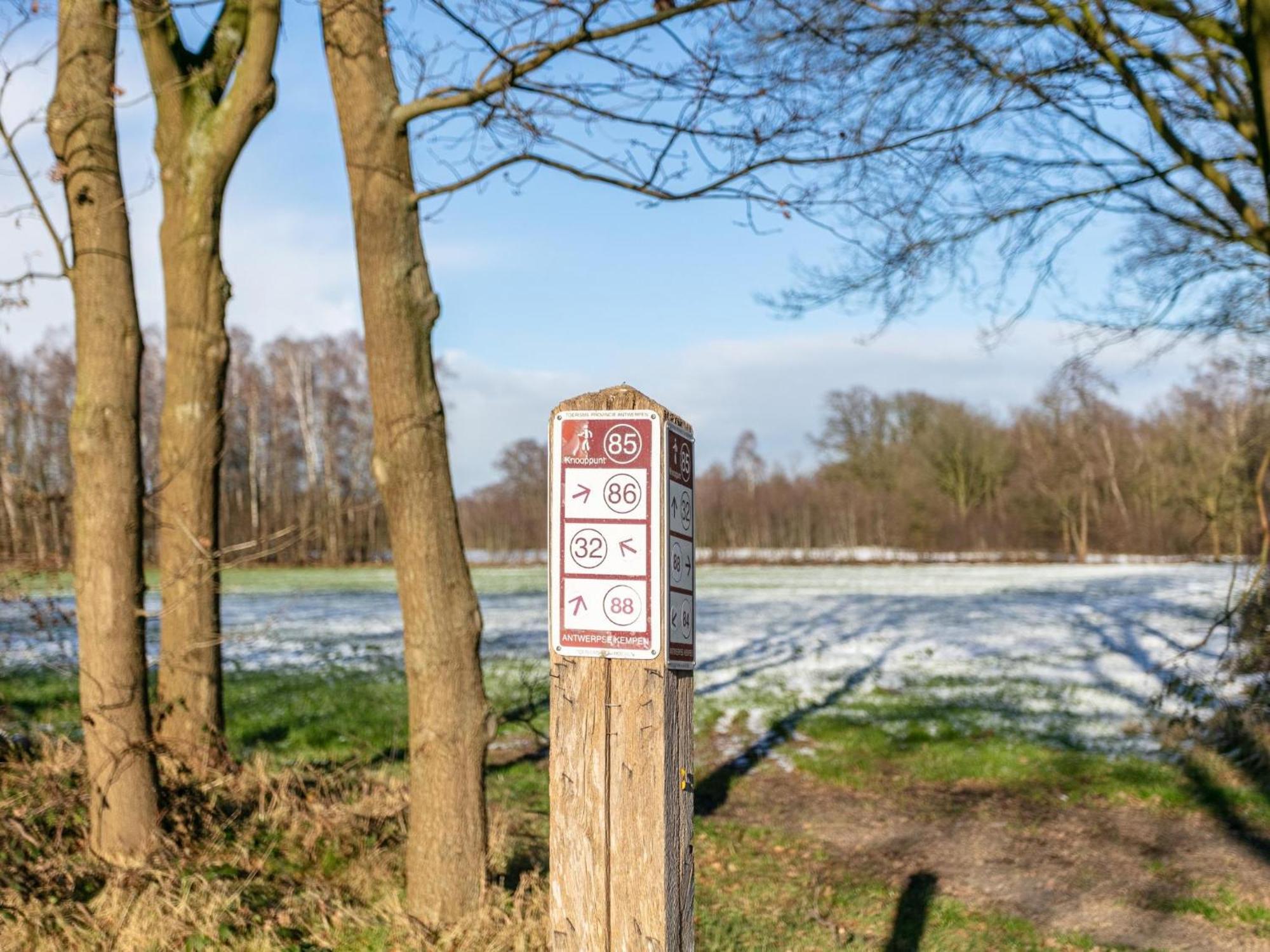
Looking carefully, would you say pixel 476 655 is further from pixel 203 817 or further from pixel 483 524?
pixel 483 524

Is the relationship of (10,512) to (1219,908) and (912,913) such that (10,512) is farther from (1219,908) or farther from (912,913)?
(1219,908)

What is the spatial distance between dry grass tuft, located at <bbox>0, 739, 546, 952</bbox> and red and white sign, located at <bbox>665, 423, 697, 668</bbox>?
2.16 meters

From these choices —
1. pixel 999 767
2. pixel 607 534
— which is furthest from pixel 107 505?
pixel 999 767

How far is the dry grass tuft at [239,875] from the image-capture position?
4273 mm

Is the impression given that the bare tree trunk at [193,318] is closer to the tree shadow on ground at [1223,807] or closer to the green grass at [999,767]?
the green grass at [999,767]

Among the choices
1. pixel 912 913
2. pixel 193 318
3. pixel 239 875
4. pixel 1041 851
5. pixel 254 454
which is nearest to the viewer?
pixel 239 875

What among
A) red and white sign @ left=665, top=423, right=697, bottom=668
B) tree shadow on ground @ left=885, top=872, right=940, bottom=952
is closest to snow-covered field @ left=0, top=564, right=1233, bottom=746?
red and white sign @ left=665, top=423, right=697, bottom=668

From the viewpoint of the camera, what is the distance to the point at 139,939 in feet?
13.7

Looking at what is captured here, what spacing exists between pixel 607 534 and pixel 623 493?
0.35ft

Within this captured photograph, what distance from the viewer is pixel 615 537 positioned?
8.55 ft

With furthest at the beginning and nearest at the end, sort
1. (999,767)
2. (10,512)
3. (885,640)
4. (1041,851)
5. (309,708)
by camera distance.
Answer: (885,640), (309,708), (999,767), (1041,851), (10,512)

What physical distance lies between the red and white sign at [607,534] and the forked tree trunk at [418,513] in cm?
220

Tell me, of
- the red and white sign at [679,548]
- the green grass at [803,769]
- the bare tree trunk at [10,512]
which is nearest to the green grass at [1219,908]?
the green grass at [803,769]

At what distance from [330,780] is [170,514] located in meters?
1.82
